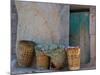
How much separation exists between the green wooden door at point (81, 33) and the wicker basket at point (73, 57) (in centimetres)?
4

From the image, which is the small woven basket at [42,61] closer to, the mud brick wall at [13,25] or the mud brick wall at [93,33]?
the mud brick wall at [13,25]

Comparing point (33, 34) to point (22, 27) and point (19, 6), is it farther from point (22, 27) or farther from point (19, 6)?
point (19, 6)

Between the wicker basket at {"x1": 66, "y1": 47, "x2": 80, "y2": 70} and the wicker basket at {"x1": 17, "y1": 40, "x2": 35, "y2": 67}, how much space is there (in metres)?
0.29

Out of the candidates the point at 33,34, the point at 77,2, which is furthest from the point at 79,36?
the point at 33,34

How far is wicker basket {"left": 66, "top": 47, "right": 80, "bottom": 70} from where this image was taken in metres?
1.71

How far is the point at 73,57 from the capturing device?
172 cm

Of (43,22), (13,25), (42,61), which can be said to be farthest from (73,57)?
(13,25)

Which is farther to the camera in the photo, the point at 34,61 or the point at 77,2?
the point at 77,2

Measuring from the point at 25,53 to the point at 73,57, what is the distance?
0.38m

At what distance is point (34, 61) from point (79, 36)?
410mm

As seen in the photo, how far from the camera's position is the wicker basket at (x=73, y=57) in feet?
5.60

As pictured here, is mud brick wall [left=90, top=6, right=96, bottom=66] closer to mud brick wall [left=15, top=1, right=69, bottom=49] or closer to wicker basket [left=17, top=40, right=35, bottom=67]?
mud brick wall [left=15, top=1, right=69, bottom=49]

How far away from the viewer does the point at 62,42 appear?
170 cm

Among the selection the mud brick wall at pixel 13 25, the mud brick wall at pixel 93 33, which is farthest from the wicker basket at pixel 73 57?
the mud brick wall at pixel 13 25
